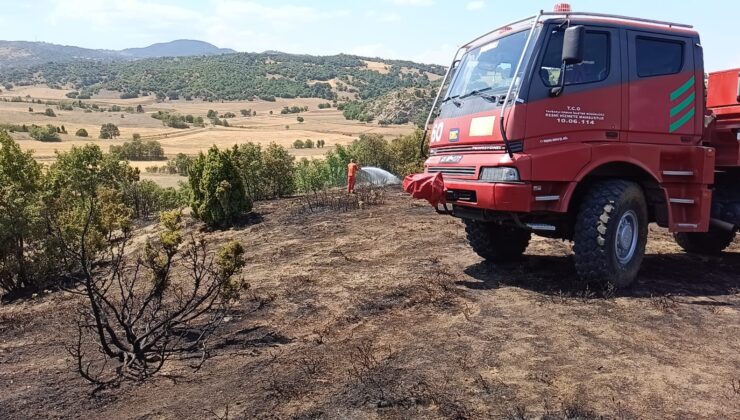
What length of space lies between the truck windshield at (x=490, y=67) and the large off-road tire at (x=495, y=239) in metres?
1.83

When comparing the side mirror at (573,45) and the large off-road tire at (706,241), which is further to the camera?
the large off-road tire at (706,241)

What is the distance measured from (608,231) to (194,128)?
76.8m

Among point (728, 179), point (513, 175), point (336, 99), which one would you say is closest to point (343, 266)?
point (513, 175)

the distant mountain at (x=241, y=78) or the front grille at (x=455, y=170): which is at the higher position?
the distant mountain at (x=241, y=78)

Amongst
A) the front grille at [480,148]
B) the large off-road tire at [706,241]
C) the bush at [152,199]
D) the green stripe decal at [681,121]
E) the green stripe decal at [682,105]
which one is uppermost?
the green stripe decal at [682,105]

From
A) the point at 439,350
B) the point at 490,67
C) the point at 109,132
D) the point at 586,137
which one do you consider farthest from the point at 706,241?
the point at 109,132

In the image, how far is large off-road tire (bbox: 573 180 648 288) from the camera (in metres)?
5.50

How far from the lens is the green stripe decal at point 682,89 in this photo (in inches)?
235

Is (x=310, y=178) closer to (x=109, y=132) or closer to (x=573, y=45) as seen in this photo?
(x=573, y=45)

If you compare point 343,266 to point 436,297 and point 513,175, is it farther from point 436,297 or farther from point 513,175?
point 513,175

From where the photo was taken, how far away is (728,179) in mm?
6938

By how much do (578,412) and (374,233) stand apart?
23.1 ft

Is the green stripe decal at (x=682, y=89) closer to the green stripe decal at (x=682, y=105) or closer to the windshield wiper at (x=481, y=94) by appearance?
the green stripe decal at (x=682, y=105)

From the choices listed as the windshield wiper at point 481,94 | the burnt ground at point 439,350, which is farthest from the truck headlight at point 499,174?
the burnt ground at point 439,350
